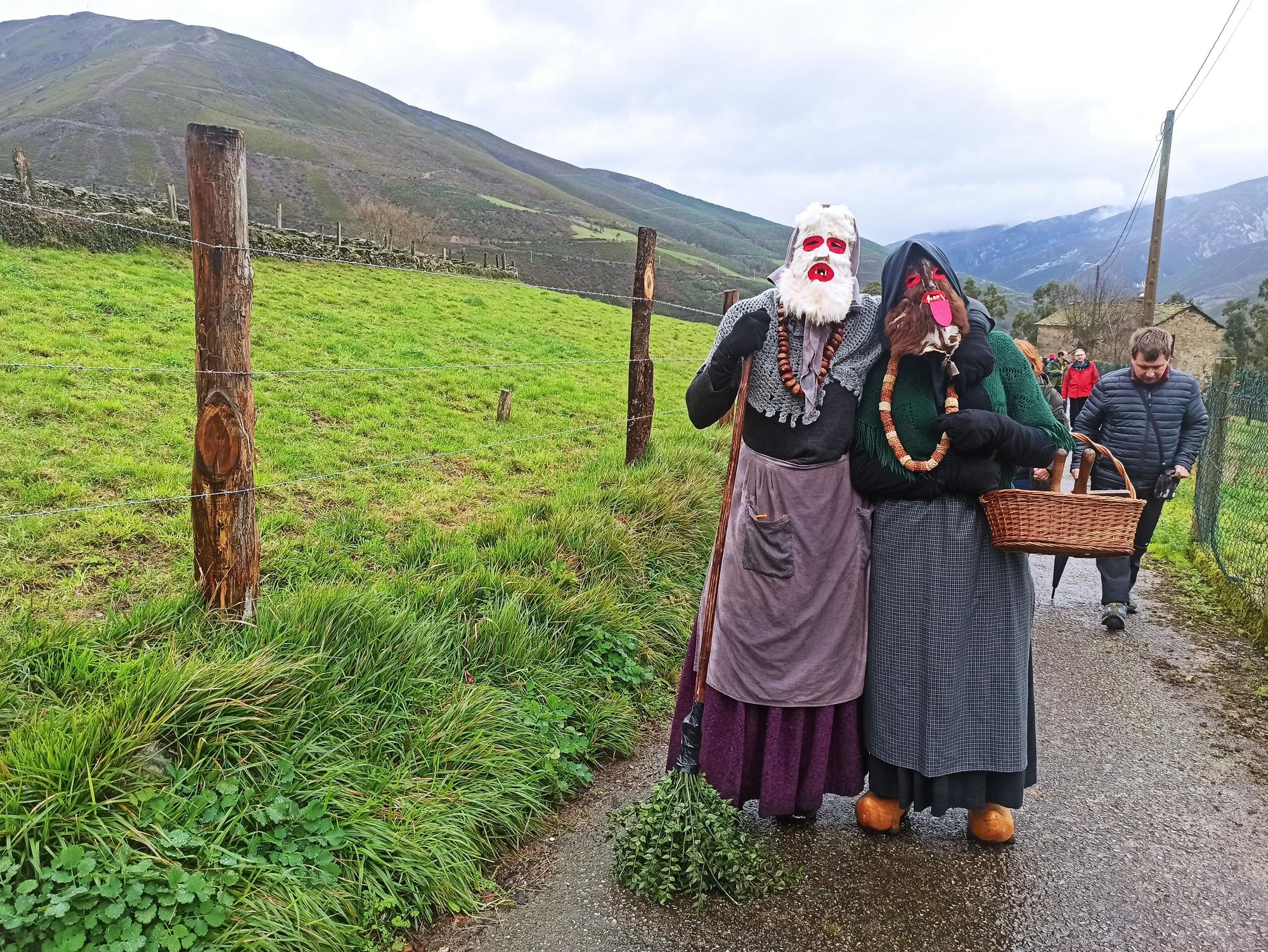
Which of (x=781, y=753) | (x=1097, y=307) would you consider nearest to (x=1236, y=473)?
(x=781, y=753)

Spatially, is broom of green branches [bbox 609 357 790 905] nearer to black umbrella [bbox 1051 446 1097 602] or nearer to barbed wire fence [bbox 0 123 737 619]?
black umbrella [bbox 1051 446 1097 602]

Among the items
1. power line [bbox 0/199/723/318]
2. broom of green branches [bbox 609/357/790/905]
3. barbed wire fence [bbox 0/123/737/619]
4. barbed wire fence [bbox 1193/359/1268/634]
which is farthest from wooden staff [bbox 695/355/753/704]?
barbed wire fence [bbox 1193/359/1268/634]

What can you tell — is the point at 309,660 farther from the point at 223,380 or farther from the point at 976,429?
the point at 976,429

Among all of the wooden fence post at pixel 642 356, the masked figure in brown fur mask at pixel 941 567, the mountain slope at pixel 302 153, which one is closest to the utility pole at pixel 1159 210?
the wooden fence post at pixel 642 356

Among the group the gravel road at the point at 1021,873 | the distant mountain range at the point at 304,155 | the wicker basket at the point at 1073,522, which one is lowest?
the gravel road at the point at 1021,873

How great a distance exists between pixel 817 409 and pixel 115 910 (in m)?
2.42

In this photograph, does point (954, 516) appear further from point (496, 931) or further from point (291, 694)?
point (291, 694)

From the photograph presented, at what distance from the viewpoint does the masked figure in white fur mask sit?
2695mm

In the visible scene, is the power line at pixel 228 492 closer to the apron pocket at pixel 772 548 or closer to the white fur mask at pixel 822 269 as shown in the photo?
the apron pocket at pixel 772 548

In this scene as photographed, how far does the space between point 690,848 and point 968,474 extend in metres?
1.52

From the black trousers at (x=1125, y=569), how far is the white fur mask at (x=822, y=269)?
11.8 feet

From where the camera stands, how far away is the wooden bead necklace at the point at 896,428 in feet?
8.51

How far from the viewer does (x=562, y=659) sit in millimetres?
3836

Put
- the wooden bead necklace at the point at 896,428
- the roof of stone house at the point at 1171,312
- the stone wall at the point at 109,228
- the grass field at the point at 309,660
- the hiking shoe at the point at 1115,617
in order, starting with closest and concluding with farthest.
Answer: the grass field at the point at 309,660
the wooden bead necklace at the point at 896,428
the hiking shoe at the point at 1115,617
the stone wall at the point at 109,228
the roof of stone house at the point at 1171,312
